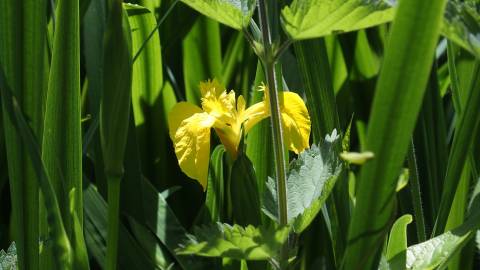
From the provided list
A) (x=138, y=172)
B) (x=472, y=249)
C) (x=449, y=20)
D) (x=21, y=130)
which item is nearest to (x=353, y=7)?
(x=449, y=20)

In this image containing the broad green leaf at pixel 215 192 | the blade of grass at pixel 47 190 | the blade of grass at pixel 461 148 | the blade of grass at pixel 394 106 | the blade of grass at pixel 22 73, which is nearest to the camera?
the blade of grass at pixel 394 106

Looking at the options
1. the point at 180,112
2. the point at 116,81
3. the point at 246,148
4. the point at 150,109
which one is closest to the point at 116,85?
the point at 116,81

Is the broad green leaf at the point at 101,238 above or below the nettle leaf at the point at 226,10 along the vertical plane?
below

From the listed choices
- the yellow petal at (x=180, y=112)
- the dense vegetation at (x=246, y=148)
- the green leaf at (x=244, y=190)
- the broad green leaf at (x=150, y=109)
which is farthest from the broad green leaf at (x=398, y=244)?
the broad green leaf at (x=150, y=109)

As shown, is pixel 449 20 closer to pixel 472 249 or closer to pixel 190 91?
pixel 472 249

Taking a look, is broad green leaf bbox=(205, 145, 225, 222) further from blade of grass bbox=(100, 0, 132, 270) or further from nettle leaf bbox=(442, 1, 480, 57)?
nettle leaf bbox=(442, 1, 480, 57)

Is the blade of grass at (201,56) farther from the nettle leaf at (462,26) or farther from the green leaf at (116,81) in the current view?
the nettle leaf at (462,26)

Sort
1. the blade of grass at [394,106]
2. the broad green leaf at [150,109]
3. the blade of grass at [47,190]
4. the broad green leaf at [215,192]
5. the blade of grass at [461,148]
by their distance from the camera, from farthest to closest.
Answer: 1. the broad green leaf at [150,109]
2. the broad green leaf at [215,192]
3. the blade of grass at [461,148]
4. the blade of grass at [47,190]
5. the blade of grass at [394,106]

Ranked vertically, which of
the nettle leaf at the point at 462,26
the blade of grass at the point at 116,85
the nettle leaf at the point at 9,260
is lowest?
the nettle leaf at the point at 9,260
